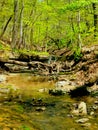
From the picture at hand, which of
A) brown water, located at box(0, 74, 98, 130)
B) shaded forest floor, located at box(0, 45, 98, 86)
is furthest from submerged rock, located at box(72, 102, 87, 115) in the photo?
shaded forest floor, located at box(0, 45, 98, 86)

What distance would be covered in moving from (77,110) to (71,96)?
125 inches

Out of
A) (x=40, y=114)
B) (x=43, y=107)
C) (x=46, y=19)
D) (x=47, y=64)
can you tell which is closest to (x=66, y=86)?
(x=43, y=107)

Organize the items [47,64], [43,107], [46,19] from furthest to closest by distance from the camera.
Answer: [46,19], [47,64], [43,107]

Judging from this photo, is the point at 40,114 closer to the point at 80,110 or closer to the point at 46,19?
the point at 80,110

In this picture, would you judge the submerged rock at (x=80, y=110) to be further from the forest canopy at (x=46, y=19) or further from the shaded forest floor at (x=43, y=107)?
the forest canopy at (x=46, y=19)

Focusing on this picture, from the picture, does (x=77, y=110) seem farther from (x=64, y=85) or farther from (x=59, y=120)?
(x=64, y=85)

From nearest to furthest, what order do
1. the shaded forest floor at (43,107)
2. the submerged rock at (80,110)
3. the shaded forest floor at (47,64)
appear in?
the shaded forest floor at (43,107), the submerged rock at (80,110), the shaded forest floor at (47,64)

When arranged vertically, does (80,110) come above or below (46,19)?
below

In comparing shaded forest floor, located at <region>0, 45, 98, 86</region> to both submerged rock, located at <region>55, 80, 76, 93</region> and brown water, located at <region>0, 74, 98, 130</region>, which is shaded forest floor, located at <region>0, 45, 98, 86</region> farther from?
brown water, located at <region>0, 74, 98, 130</region>

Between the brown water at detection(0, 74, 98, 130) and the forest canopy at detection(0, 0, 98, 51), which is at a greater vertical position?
the forest canopy at detection(0, 0, 98, 51)

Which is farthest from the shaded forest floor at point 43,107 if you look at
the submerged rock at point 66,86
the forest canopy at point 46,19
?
the forest canopy at point 46,19

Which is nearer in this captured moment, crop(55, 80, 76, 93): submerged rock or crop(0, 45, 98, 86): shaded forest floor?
crop(55, 80, 76, 93): submerged rock

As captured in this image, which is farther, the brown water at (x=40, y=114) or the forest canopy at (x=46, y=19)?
the forest canopy at (x=46, y=19)

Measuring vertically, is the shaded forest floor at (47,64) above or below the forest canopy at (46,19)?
below
